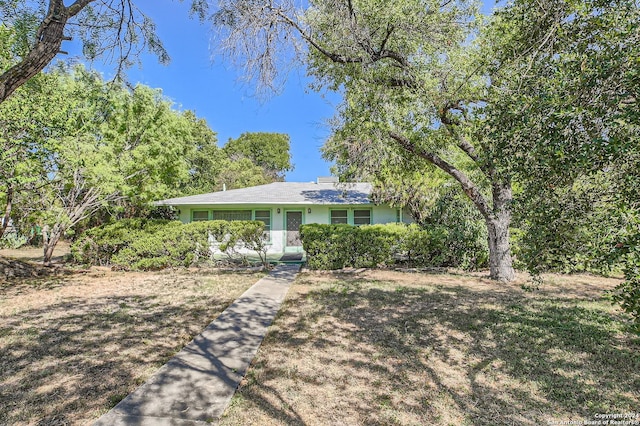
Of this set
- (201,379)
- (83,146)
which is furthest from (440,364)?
(83,146)

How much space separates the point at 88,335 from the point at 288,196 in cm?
1210

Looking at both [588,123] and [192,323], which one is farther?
[192,323]

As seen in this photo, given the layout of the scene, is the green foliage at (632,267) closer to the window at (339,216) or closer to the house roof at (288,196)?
the house roof at (288,196)

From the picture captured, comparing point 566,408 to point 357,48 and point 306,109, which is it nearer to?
point 357,48

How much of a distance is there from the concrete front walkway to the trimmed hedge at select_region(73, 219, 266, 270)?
5188mm

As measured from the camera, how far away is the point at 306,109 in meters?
10.3

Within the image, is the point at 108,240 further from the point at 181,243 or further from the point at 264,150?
the point at 264,150

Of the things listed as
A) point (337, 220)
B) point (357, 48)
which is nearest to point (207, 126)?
point (337, 220)

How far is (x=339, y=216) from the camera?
16375 millimetres

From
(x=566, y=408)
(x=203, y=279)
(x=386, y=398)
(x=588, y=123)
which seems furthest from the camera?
(x=203, y=279)

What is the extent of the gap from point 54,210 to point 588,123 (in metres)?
13.0

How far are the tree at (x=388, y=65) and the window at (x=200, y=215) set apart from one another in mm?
10026

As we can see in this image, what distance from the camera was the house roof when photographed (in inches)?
611

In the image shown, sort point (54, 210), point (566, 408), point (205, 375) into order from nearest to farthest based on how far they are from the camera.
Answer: point (566, 408), point (205, 375), point (54, 210)
